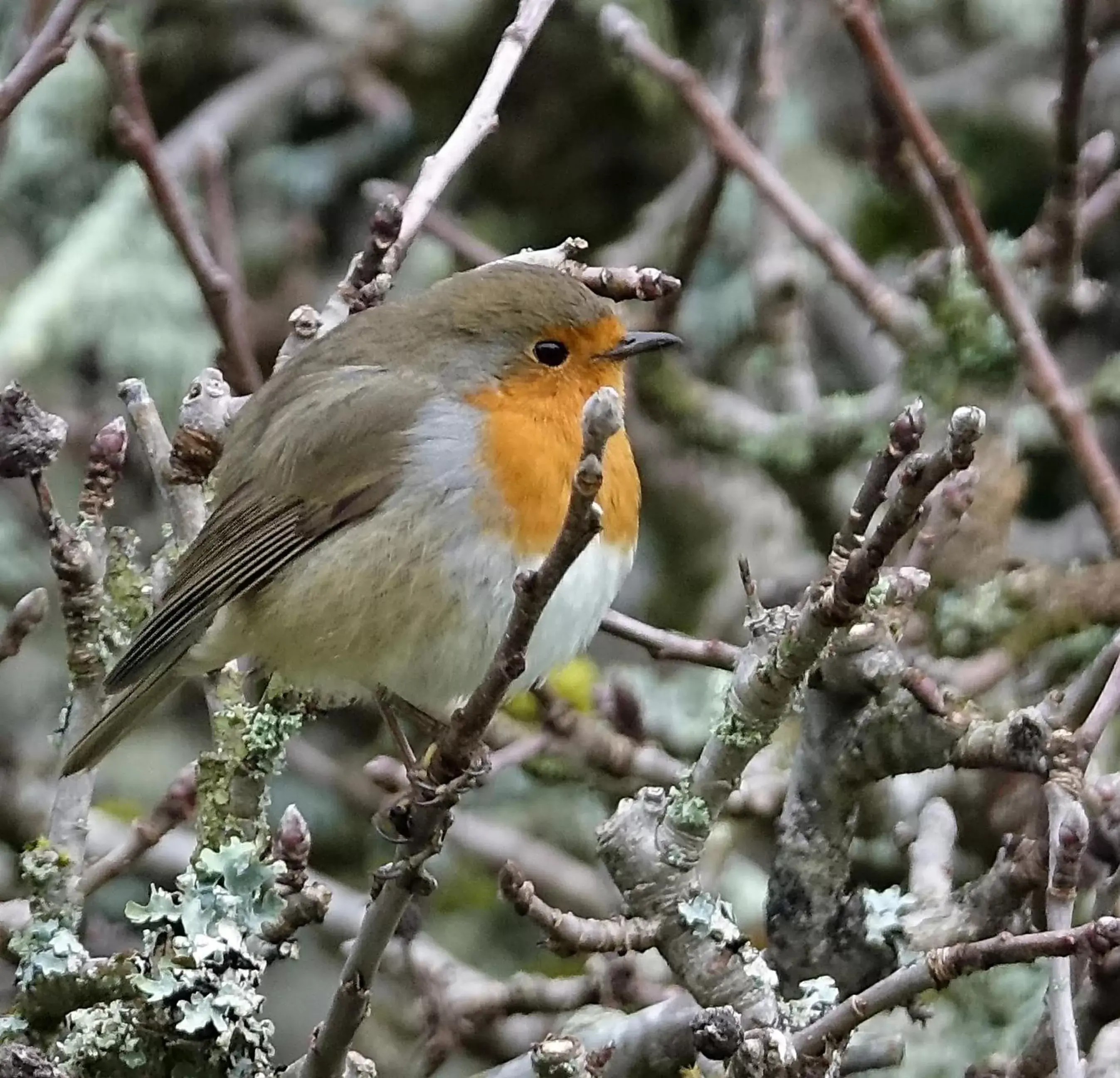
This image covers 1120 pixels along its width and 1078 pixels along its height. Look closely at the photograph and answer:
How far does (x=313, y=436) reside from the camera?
2859 mm

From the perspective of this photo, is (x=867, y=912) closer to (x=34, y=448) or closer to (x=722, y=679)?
(x=722, y=679)

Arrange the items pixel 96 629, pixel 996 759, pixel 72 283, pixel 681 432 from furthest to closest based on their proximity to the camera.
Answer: pixel 72 283 < pixel 681 432 < pixel 96 629 < pixel 996 759

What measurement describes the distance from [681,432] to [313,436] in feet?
3.85

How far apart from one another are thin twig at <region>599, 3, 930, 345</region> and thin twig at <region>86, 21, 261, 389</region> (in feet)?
2.89

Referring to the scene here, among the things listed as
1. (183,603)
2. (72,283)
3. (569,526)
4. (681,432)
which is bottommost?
(569,526)

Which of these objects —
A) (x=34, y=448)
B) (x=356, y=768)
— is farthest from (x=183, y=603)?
(x=356, y=768)

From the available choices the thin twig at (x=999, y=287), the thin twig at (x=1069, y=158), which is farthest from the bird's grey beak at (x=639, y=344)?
the thin twig at (x=1069, y=158)

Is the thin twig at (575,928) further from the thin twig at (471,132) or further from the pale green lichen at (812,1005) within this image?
the thin twig at (471,132)

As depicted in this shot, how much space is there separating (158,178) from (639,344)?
0.87 m

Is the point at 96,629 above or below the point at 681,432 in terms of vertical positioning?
below

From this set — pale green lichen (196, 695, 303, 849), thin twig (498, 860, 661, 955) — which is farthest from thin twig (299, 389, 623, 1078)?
pale green lichen (196, 695, 303, 849)

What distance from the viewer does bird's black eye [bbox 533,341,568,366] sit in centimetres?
286

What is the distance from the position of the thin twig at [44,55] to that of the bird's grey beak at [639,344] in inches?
37.8

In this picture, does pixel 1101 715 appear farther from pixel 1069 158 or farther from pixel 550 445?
pixel 1069 158
